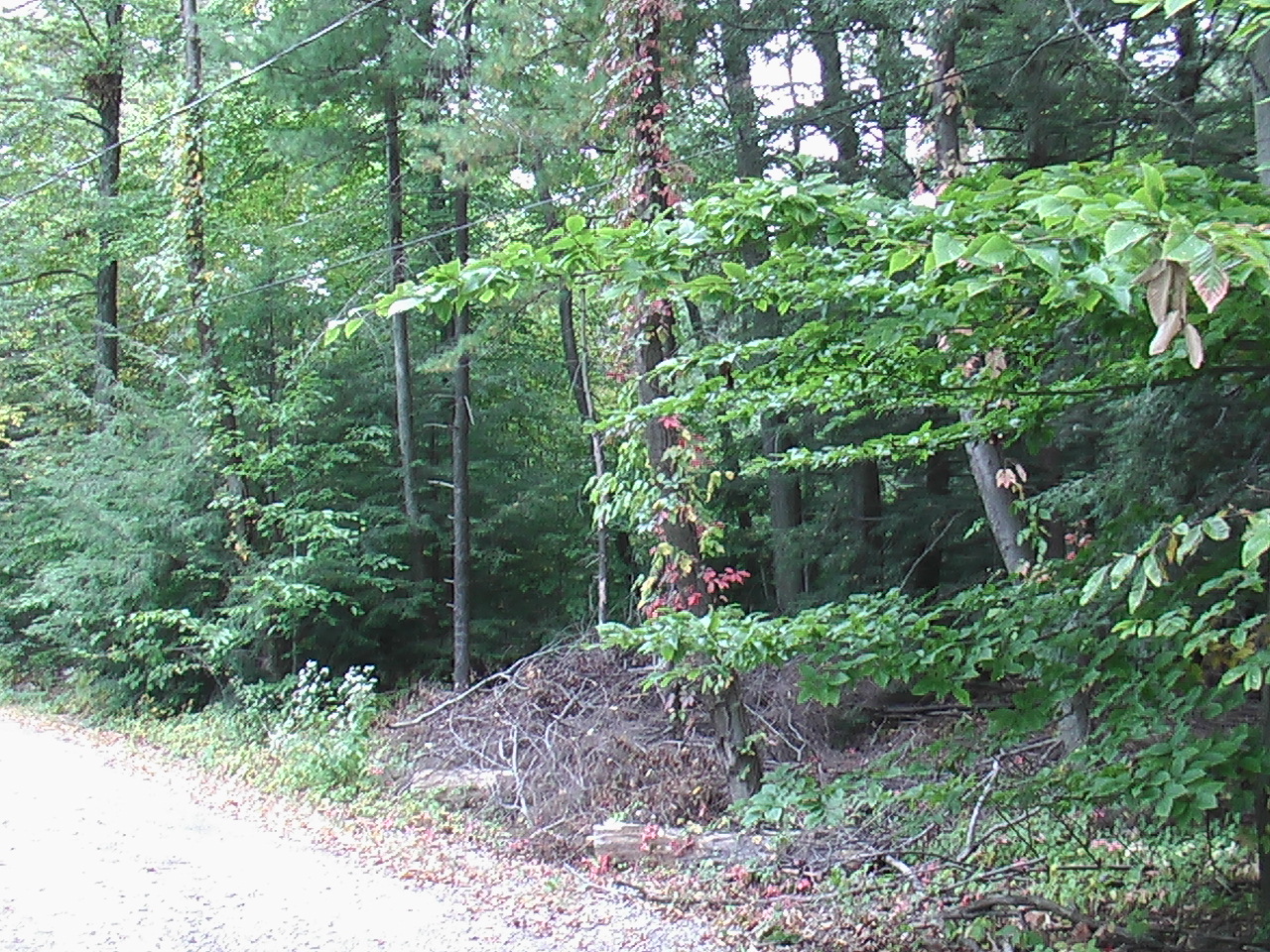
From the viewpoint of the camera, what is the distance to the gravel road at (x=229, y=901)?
5.88 m

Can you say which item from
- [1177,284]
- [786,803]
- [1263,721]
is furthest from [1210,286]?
[786,803]

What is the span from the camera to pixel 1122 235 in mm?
1907

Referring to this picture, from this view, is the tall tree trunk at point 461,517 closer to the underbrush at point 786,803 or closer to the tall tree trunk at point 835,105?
the underbrush at point 786,803

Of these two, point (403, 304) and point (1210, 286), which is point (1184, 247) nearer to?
point (1210, 286)

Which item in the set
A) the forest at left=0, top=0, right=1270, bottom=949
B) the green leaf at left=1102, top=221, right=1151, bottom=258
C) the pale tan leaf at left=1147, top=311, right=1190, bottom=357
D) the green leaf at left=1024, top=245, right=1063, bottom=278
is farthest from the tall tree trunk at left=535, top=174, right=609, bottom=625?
the pale tan leaf at left=1147, top=311, right=1190, bottom=357

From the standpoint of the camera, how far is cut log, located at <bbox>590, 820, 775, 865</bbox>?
7828mm

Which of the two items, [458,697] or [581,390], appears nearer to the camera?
[458,697]

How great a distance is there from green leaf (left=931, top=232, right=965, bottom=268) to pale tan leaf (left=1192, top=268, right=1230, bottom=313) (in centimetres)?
44

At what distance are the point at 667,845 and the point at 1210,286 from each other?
6909mm

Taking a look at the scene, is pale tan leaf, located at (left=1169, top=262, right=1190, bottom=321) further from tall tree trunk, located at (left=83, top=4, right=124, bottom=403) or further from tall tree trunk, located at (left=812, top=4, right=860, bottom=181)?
tall tree trunk, located at (left=83, top=4, right=124, bottom=403)

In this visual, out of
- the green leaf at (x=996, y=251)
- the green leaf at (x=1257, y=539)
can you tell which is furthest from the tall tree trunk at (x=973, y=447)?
the green leaf at (x=996, y=251)

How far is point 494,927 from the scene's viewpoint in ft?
20.9

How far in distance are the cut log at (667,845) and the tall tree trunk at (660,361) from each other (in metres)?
0.66

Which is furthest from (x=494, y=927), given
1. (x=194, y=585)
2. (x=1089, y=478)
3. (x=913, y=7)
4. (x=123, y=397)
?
(x=123, y=397)
